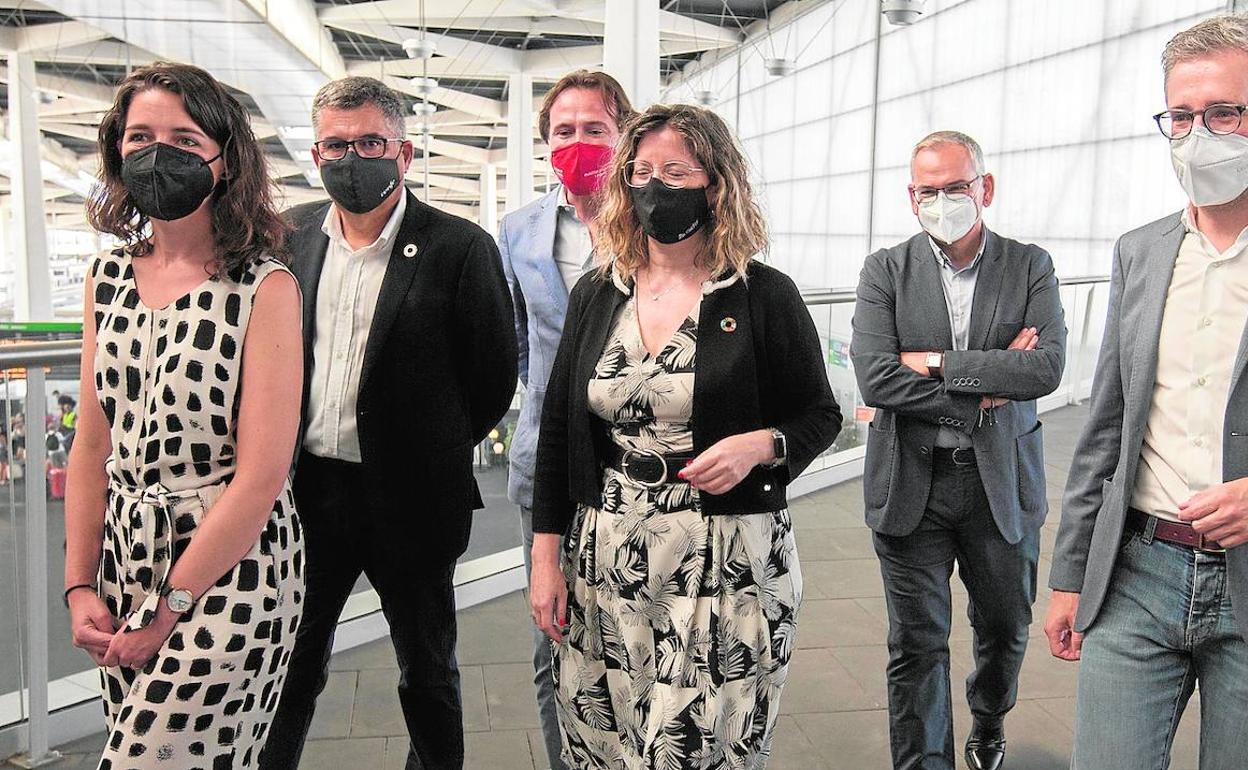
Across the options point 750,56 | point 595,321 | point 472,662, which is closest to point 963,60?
point 750,56

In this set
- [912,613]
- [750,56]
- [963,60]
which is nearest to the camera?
[912,613]

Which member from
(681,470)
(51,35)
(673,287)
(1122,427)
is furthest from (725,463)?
(51,35)

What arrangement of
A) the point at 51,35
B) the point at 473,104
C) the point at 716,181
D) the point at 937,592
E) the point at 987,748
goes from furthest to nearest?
the point at 473,104 → the point at 51,35 → the point at 987,748 → the point at 937,592 → the point at 716,181

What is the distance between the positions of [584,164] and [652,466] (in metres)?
0.86

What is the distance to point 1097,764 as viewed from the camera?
1.79 metres

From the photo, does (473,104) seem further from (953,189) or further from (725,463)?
(725,463)

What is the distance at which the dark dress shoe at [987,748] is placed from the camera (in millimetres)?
3018

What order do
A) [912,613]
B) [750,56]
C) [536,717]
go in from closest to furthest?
[912,613] < [536,717] < [750,56]

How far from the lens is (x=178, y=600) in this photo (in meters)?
1.68

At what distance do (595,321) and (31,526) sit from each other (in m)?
1.81

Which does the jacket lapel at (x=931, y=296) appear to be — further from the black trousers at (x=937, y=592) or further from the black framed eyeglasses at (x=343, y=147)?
the black framed eyeglasses at (x=343, y=147)

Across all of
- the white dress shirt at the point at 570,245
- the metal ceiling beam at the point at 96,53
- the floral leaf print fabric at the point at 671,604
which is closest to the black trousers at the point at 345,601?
the floral leaf print fabric at the point at 671,604

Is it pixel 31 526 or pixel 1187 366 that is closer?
pixel 1187 366

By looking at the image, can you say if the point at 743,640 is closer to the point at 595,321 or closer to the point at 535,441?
the point at 595,321
